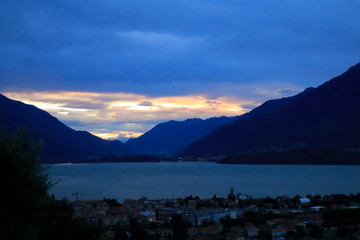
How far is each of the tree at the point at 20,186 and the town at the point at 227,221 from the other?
913 centimetres

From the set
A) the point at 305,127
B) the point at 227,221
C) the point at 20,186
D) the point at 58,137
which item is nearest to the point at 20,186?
the point at 20,186

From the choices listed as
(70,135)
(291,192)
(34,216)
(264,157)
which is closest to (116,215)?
(34,216)

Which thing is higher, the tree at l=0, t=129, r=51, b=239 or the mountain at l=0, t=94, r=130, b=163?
the mountain at l=0, t=94, r=130, b=163

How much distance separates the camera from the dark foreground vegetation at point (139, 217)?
18.8 ft

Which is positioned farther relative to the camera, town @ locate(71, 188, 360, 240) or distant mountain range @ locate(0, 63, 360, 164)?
distant mountain range @ locate(0, 63, 360, 164)

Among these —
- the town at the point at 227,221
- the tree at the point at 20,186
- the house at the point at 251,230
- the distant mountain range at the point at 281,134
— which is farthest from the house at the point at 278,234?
the distant mountain range at the point at 281,134

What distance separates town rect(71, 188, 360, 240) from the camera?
20016 mm

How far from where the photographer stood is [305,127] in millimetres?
149625

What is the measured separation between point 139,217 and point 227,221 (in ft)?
17.0

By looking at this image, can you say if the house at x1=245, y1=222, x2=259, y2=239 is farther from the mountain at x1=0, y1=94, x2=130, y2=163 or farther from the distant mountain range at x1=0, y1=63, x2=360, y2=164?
the mountain at x1=0, y1=94, x2=130, y2=163

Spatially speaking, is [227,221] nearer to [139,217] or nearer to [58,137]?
[139,217]

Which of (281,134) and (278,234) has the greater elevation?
(281,134)

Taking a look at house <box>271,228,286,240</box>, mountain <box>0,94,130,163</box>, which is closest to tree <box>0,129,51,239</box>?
house <box>271,228,286,240</box>

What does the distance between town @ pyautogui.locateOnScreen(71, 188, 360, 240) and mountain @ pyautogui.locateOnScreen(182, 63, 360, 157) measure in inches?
3743
